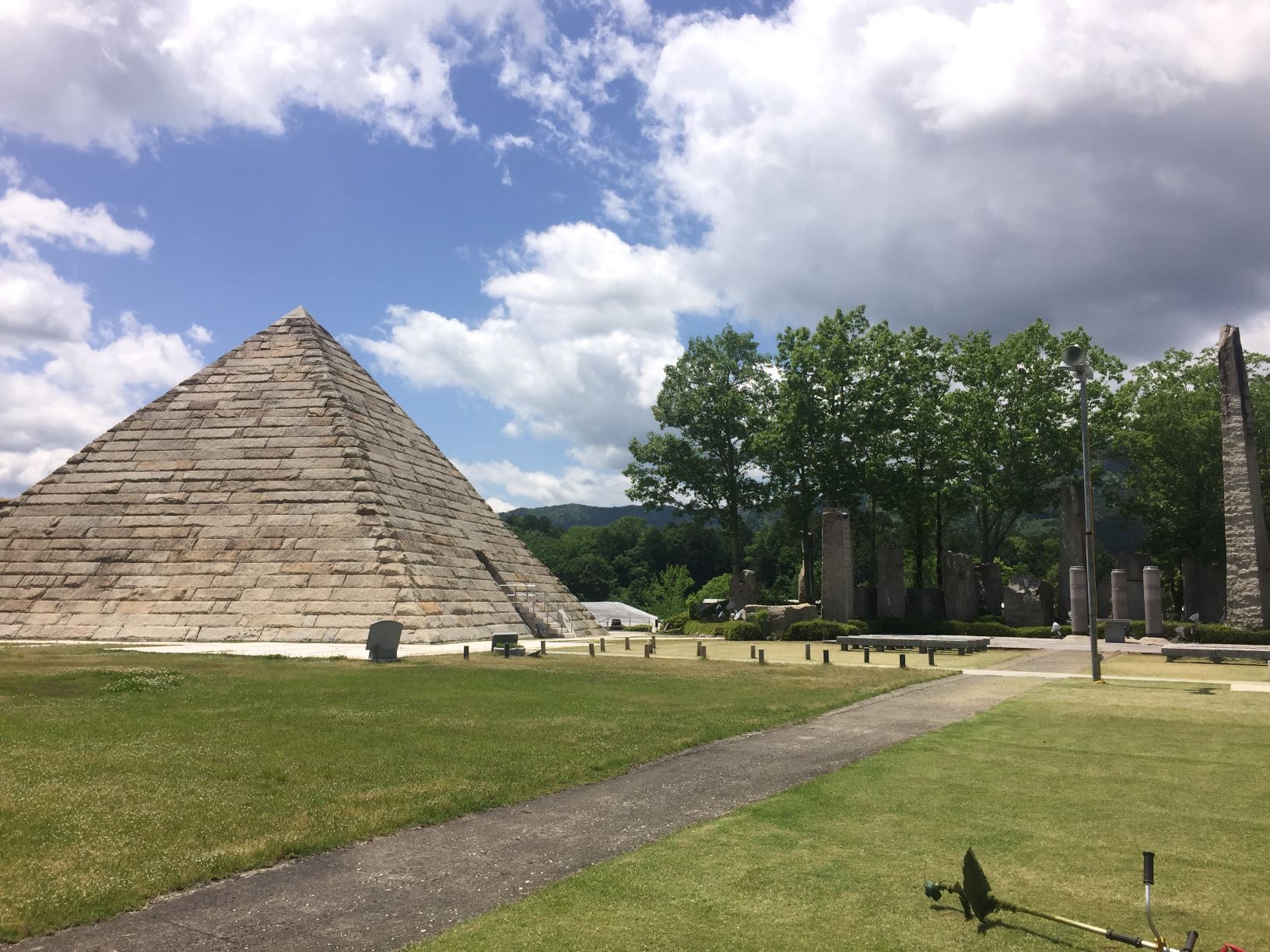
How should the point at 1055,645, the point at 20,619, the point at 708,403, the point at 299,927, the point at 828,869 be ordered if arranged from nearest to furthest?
1. the point at 299,927
2. the point at 828,869
3. the point at 20,619
4. the point at 1055,645
5. the point at 708,403

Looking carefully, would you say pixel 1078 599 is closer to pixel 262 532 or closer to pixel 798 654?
pixel 798 654

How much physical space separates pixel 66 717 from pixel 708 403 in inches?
1792

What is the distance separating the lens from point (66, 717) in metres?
10.9

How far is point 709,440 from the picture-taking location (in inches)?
2151

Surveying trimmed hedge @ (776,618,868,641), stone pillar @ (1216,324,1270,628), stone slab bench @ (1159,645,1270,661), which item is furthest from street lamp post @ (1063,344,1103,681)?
trimmed hedge @ (776,618,868,641)

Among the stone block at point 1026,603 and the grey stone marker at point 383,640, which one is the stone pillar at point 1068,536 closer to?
the stone block at point 1026,603

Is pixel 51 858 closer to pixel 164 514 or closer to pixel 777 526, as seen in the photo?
pixel 164 514

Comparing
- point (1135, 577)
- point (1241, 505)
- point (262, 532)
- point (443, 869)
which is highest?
point (1241, 505)

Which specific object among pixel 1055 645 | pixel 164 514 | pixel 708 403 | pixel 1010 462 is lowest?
pixel 1055 645

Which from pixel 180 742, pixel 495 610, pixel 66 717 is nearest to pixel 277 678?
pixel 66 717

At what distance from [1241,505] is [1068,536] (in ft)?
37.0

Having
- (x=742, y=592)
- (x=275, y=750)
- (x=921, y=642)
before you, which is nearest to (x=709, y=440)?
(x=742, y=592)

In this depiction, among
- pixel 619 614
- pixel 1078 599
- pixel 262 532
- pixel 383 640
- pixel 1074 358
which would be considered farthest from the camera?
pixel 619 614

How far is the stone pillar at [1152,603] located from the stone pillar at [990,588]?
9.84m
